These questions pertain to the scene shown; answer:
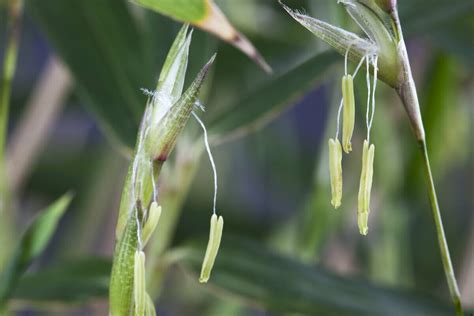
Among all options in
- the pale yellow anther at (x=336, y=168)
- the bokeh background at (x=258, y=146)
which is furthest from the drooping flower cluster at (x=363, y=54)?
the bokeh background at (x=258, y=146)

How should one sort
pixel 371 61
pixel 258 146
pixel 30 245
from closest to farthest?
pixel 371 61
pixel 30 245
pixel 258 146

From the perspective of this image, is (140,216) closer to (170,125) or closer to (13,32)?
(170,125)

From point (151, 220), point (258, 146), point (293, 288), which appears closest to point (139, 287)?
point (151, 220)

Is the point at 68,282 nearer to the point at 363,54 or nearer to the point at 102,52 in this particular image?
the point at 102,52

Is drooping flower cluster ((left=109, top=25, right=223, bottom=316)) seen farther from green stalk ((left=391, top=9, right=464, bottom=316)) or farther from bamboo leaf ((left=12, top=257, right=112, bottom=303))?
bamboo leaf ((left=12, top=257, right=112, bottom=303))

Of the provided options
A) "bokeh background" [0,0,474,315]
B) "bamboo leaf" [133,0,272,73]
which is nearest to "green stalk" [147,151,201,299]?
"bokeh background" [0,0,474,315]

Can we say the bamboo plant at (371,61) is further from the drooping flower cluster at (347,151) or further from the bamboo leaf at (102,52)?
the bamboo leaf at (102,52)

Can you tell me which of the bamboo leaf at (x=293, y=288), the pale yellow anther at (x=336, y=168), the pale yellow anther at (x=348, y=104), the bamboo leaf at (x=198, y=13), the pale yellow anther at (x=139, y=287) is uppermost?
the bamboo leaf at (x=198, y=13)
